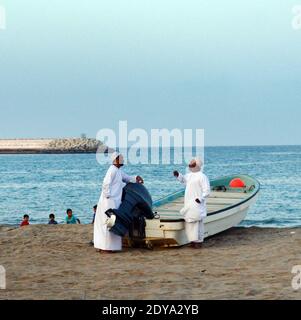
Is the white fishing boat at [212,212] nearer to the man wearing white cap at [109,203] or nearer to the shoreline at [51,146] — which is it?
the man wearing white cap at [109,203]

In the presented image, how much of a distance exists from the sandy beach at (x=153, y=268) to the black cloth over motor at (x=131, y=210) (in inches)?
18.8

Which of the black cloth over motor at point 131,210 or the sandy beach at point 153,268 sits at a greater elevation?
the black cloth over motor at point 131,210

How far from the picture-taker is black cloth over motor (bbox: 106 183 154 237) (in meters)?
11.9

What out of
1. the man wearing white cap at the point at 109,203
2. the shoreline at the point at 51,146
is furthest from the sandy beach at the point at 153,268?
the shoreline at the point at 51,146

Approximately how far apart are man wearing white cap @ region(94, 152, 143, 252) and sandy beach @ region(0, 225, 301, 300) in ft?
0.75

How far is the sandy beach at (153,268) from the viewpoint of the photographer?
341 inches

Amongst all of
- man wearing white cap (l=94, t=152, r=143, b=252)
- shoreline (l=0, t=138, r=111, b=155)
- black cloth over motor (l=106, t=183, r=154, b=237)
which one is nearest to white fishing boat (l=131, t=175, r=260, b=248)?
black cloth over motor (l=106, t=183, r=154, b=237)

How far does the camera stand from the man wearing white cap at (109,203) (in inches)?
470

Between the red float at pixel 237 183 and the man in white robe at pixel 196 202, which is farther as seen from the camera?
the red float at pixel 237 183

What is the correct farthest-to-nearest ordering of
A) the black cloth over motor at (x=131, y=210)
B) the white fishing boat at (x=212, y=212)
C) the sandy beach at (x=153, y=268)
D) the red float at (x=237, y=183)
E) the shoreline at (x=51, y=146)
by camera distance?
the shoreline at (x=51, y=146) → the red float at (x=237, y=183) → the white fishing boat at (x=212, y=212) → the black cloth over motor at (x=131, y=210) → the sandy beach at (x=153, y=268)

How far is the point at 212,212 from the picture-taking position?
13.0m

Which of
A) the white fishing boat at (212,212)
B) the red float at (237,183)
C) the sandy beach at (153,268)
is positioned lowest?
the sandy beach at (153,268)

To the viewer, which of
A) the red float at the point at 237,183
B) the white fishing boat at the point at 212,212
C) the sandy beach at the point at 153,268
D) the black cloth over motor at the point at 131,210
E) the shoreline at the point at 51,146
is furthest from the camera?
the shoreline at the point at 51,146
